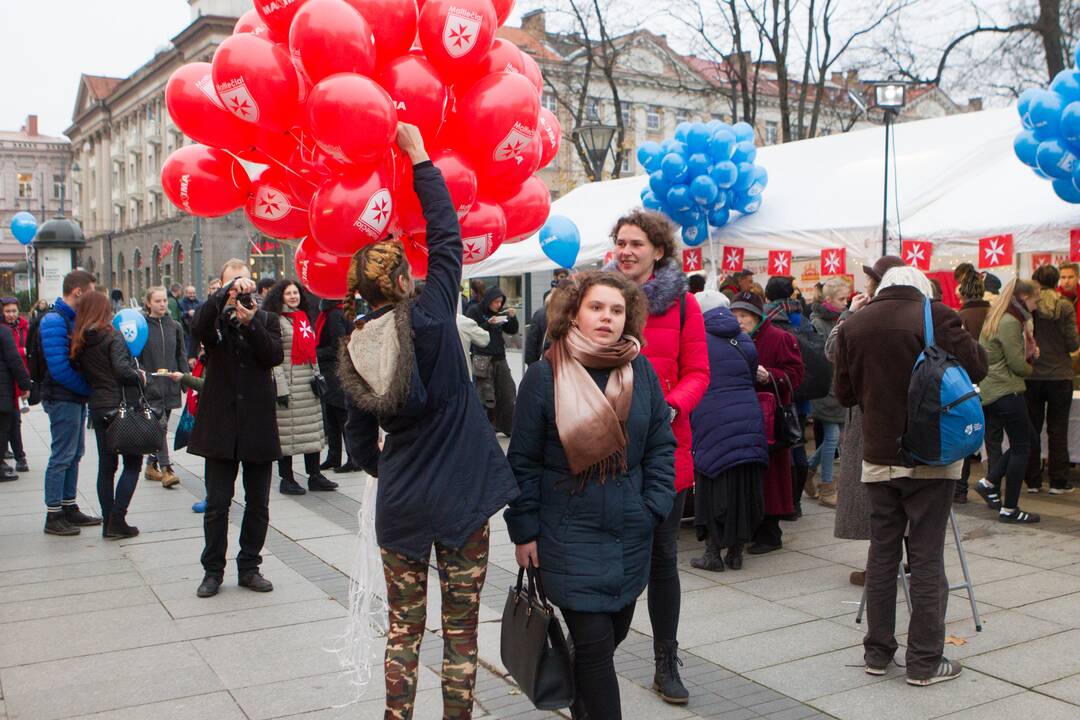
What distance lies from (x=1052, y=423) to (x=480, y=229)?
21.1 feet

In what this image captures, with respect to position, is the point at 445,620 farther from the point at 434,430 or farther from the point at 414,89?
the point at 414,89

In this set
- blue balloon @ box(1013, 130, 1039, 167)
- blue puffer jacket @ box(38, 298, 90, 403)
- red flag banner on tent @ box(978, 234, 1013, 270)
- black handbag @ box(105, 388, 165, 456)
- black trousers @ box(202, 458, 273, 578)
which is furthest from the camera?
red flag banner on tent @ box(978, 234, 1013, 270)

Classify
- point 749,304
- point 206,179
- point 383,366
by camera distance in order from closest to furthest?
point 383,366, point 206,179, point 749,304

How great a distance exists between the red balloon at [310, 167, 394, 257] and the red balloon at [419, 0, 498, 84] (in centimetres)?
48

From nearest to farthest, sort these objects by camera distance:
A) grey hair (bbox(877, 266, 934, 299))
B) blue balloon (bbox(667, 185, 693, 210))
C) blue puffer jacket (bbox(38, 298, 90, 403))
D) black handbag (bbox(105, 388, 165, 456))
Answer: grey hair (bbox(877, 266, 934, 299)) < black handbag (bbox(105, 388, 165, 456)) < blue puffer jacket (bbox(38, 298, 90, 403)) < blue balloon (bbox(667, 185, 693, 210))

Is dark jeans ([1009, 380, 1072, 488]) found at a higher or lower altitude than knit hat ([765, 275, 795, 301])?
lower

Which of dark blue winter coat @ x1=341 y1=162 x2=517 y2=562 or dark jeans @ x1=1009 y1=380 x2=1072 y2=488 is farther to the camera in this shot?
dark jeans @ x1=1009 y1=380 x2=1072 y2=488

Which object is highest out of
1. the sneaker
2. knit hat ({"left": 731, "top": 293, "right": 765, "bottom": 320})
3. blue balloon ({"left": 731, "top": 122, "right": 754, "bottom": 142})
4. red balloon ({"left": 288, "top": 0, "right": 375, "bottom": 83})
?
blue balloon ({"left": 731, "top": 122, "right": 754, "bottom": 142})

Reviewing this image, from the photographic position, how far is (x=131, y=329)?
7.18m

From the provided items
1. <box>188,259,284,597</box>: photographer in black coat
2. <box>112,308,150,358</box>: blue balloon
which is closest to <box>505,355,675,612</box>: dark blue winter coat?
<box>188,259,284,597</box>: photographer in black coat

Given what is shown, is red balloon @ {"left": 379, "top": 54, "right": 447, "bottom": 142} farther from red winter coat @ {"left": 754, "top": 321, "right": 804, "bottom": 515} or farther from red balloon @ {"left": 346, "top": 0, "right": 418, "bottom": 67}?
red winter coat @ {"left": 754, "top": 321, "right": 804, "bottom": 515}

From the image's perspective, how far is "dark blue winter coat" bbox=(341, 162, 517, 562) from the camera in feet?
10.3

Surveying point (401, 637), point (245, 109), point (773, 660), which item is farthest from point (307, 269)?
point (773, 660)

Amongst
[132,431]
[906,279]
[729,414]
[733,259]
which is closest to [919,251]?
[733,259]
